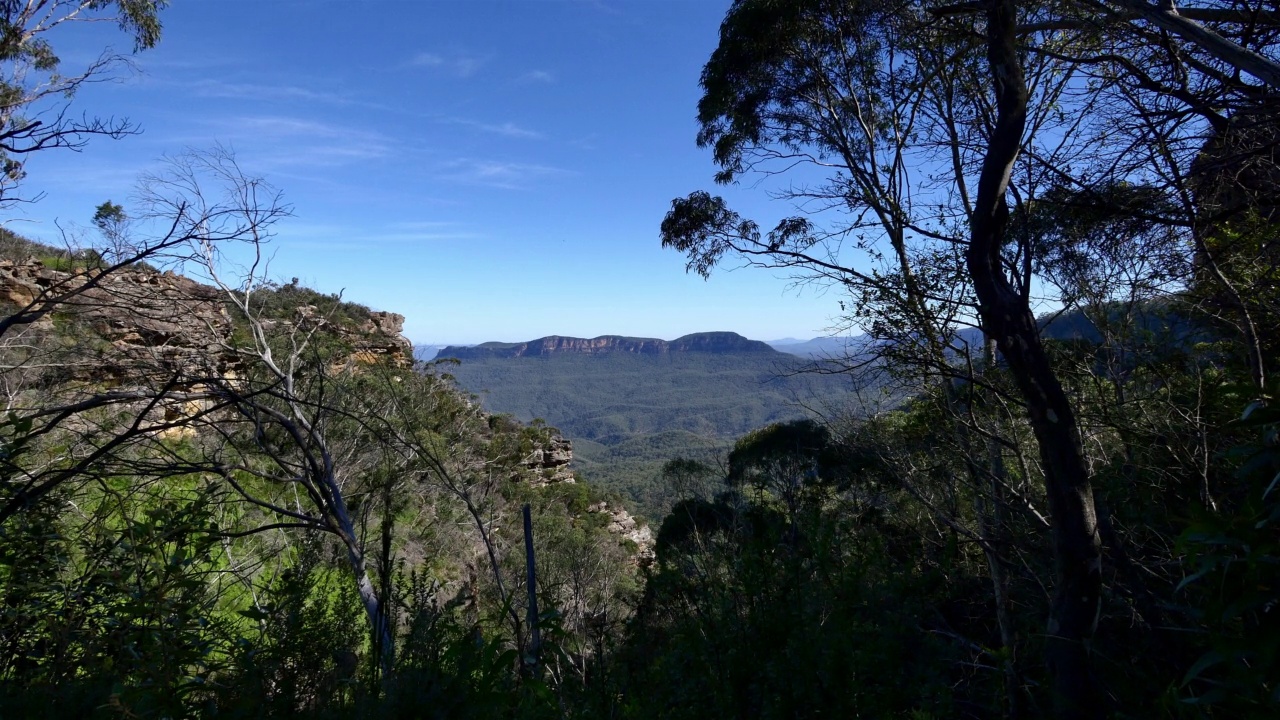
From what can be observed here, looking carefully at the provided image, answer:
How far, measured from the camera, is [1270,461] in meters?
1.15

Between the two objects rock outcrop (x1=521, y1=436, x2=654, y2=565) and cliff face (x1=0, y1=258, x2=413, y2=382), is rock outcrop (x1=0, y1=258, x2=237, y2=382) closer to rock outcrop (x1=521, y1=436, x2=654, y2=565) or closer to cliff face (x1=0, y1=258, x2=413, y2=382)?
cliff face (x1=0, y1=258, x2=413, y2=382)

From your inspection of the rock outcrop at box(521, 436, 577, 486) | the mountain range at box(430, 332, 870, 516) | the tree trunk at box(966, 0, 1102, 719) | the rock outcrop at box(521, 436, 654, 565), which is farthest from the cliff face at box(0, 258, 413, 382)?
the mountain range at box(430, 332, 870, 516)

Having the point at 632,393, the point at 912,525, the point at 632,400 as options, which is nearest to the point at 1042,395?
the point at 912,525

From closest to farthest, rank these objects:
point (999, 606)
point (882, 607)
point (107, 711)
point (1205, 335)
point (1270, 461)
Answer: point (1270, 461) → point (107, 711) → point (882, 607) → point (999, 606) → point (1205, 335)

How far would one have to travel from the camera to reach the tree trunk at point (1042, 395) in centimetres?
274

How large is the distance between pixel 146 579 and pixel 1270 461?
9.25 ft

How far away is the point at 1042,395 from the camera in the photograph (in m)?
2.96

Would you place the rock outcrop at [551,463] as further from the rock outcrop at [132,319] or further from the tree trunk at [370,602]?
the tree trunk at [370,602]

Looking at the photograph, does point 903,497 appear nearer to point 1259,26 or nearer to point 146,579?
point 1259,26

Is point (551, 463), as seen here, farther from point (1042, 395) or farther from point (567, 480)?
point (1042, 395)

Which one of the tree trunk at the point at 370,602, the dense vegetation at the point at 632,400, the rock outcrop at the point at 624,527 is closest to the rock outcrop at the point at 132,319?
the tree trunk at the point at 370,602

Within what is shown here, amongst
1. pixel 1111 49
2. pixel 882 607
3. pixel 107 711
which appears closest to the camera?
pixel 107 711

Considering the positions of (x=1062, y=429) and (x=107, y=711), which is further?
(x=1062, y=429)

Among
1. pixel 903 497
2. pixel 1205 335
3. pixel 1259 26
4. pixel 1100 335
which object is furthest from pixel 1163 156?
pixel 903 497
